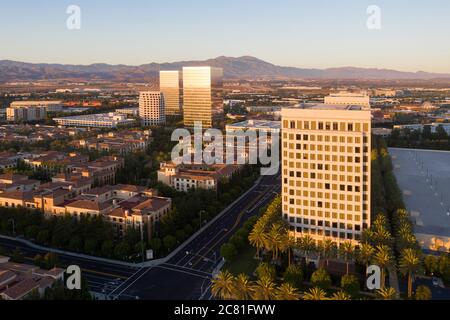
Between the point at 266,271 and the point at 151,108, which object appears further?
the point at 151,108

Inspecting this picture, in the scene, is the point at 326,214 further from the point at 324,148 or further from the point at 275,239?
the point at 275,239

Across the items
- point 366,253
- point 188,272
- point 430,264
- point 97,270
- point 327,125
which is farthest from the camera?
point 327,125

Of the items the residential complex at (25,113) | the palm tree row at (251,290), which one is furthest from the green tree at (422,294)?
the residential complex at (25,113)

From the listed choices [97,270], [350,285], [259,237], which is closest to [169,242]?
[97,270]

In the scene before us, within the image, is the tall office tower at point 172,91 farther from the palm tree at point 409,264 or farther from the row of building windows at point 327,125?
the palm tree at point 409,264

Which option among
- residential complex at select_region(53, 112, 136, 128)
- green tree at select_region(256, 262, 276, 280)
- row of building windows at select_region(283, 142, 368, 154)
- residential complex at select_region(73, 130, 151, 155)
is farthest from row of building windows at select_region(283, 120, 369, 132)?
residential complex at select_region(53, 112, 136, 128)

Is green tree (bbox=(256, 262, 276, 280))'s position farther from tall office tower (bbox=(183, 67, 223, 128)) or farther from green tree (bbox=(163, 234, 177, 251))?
tall office tower (bbox=(183, 67, 223, 128))
